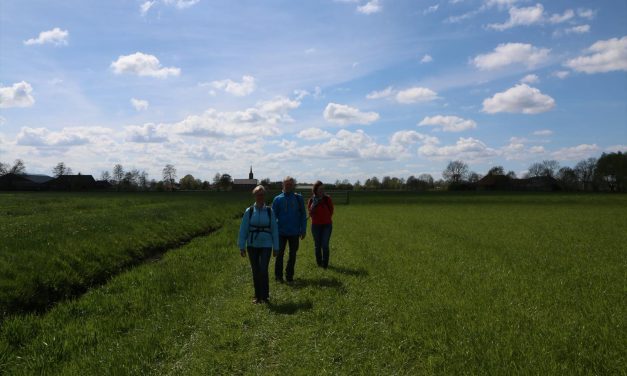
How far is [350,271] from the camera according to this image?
38.4 ft

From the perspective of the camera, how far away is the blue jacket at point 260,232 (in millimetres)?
9195

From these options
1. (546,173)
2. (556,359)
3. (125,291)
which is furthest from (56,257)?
(546,173)

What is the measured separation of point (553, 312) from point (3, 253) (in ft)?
40.4

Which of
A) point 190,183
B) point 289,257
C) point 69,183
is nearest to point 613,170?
point 289,257

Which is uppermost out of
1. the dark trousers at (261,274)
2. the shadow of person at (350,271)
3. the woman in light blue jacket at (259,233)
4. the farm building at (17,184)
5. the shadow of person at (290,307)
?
the farm building at (17,184)

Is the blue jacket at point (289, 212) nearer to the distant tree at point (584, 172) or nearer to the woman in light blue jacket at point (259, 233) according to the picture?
the woman in light blue jacket at point (259, 233)

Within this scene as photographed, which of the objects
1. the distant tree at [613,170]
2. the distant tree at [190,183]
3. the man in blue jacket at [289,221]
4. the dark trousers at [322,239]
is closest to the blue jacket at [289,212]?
the man in blue jacket at [289,221]

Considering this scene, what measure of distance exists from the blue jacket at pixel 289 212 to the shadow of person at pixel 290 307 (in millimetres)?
2465

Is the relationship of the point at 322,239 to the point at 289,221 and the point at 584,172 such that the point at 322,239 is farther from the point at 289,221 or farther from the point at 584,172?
the point at 584,172

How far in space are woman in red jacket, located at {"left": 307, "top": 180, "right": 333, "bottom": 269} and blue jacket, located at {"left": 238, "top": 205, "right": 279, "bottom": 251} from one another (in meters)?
3.25

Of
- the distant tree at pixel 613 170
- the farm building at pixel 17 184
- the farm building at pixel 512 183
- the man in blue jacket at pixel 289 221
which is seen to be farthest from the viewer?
the farm building at pixel 512 183

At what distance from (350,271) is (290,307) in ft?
11.8

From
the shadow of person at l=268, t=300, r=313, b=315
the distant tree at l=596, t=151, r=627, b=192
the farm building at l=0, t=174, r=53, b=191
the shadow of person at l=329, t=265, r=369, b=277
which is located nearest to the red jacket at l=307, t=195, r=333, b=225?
the shadow of person at l=329, t=265, r=369, b=277

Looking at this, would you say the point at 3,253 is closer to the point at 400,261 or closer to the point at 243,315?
the point at 243,315
